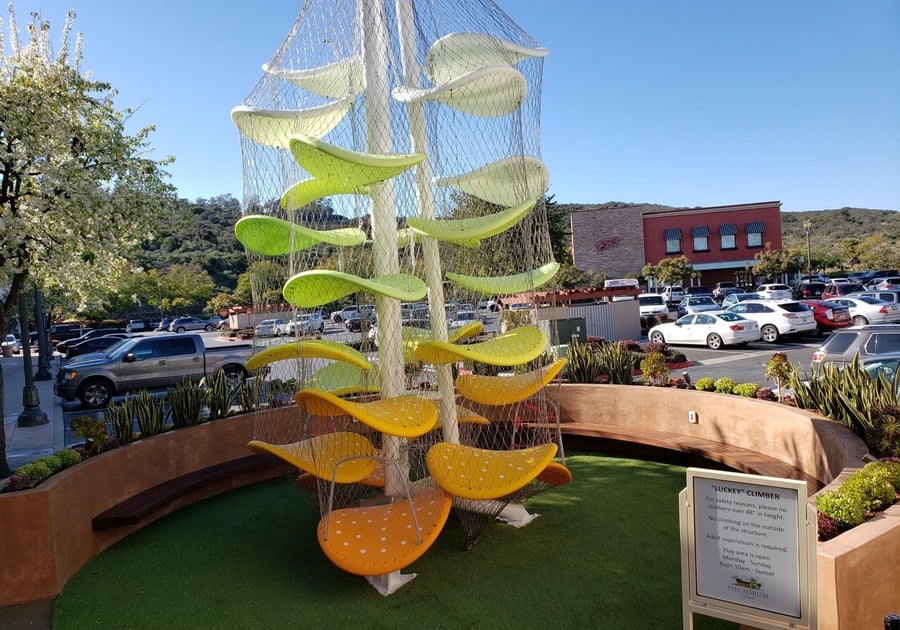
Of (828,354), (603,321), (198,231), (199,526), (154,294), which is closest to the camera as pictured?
(199,526)

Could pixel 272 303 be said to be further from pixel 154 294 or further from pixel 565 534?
pixel 154 294

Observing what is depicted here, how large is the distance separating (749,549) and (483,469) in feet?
7.72

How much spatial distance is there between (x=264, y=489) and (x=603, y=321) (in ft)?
55.3

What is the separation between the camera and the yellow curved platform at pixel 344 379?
5617mm

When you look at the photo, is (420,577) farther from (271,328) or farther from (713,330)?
(713,330)

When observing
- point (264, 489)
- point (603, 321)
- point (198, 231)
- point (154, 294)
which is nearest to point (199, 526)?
point (264, 489)

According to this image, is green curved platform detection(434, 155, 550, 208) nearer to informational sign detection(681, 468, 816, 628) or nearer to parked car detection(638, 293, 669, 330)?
informational sign detection(681, 468, 816, 628)

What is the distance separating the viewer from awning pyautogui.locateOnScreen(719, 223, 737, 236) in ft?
165

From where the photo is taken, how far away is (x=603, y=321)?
22234mm

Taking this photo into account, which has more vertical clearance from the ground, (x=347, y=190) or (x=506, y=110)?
(x=506, y=110)

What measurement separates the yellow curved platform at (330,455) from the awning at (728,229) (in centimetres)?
5123

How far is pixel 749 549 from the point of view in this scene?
9.77 feet

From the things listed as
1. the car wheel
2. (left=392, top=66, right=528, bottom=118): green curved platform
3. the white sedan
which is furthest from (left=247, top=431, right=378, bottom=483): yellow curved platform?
the white sedan

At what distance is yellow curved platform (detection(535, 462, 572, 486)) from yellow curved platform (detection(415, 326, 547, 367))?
1057 mm
